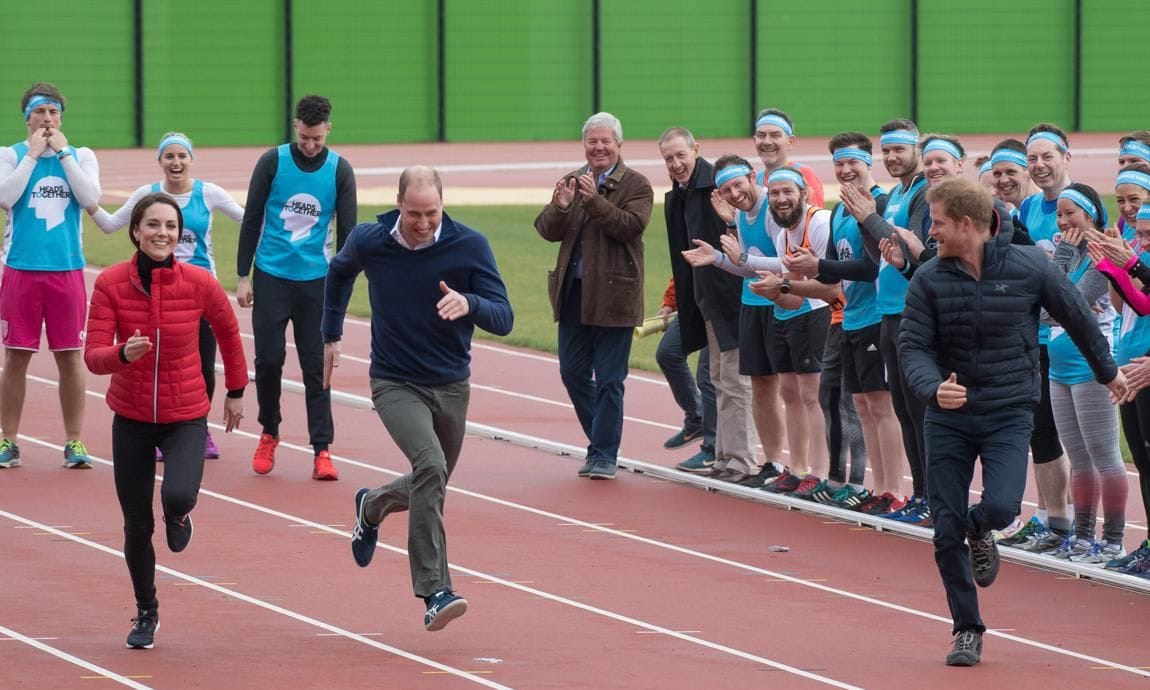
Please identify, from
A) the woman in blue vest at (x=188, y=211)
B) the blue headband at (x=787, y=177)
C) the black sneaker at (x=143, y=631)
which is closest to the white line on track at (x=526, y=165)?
the woman in blue vest at (x=188, y=211)

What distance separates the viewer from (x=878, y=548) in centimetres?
1076

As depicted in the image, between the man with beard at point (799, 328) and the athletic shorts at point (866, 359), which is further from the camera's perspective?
the man with beard at point (799, 328)

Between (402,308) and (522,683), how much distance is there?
1.89m

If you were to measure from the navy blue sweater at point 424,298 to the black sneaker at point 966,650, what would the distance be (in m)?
2.43

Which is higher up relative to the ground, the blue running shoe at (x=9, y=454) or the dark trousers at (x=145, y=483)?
the dark trousers at (x=145, y=483)

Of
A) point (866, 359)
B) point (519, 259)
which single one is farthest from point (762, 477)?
point (519, 259)

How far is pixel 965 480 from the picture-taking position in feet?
27.4

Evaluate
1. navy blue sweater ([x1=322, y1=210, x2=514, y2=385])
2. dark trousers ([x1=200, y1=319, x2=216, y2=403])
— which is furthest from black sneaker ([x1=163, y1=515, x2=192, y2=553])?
dark trousers ([x1=200, y1=319, x2=216, y2=403])

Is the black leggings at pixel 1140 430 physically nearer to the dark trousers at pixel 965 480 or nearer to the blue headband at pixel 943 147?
the dark trousers at pixel 965 480

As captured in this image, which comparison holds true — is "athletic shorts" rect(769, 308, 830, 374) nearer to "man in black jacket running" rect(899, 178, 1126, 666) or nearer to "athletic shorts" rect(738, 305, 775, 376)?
"athletic shorts" rect(738, 305, 775, 376)

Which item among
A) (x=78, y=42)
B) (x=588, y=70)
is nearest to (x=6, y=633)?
(x=78, y=42)

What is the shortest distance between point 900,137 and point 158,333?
444cm

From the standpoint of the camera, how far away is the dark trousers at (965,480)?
8219mm

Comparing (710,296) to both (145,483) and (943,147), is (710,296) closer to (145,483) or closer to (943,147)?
(943,147)
